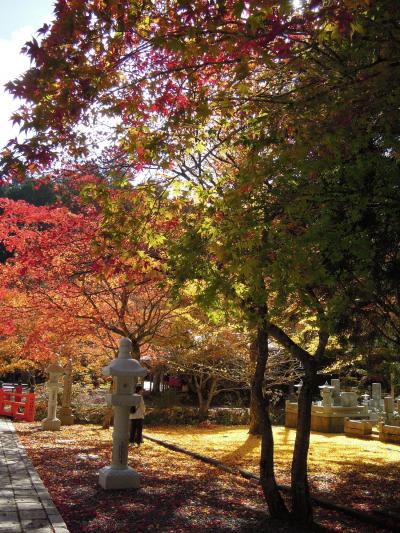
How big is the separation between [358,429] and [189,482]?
10124mm

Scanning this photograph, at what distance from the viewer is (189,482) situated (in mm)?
9422

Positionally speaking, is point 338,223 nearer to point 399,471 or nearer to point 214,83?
point 214,83

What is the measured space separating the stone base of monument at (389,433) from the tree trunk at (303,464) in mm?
10133

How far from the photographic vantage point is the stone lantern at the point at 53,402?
625 inches

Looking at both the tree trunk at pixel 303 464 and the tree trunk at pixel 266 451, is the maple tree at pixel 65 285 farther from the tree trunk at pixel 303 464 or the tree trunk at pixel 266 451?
the tree trunk at pixel 303 464

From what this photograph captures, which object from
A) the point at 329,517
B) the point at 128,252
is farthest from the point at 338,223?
the point at 329,517

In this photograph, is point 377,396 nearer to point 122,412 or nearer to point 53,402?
point 53,402

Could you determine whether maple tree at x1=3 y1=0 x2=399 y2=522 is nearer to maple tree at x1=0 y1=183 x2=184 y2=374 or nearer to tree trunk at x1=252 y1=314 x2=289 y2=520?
tree trunk at x1=252 y1=314 x2=289 y2=520

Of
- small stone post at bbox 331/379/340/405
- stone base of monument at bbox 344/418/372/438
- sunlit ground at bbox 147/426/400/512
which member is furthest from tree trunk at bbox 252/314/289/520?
small stone post at bbox 331/379/340/405

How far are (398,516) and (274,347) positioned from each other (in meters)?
15.1

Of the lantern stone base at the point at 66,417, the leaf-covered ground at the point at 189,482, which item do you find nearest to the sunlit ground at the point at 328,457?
the leaf-covered ground at the point at 189,482

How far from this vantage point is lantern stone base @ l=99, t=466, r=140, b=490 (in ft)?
27.5

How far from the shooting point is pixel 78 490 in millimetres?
8242

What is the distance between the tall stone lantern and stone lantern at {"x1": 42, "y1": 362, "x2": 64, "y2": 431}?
305 inches
